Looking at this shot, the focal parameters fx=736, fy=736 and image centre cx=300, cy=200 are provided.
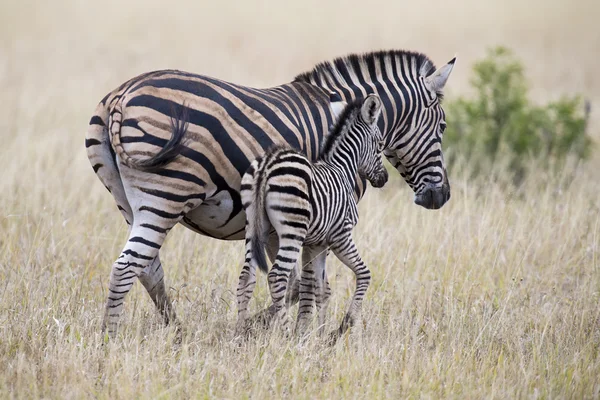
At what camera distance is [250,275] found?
552cm

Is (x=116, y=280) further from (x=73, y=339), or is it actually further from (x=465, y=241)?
(x=465, y=241)

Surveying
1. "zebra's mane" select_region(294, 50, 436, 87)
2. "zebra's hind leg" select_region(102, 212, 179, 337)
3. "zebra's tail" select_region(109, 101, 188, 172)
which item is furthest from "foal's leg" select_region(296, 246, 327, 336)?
"zebra's tail" select_region(109, 101, 188, 172)

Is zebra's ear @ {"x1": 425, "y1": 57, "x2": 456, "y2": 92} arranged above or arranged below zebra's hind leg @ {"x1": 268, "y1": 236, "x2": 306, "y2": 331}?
above

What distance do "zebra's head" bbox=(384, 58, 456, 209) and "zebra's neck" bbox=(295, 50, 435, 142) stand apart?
0.04 metres

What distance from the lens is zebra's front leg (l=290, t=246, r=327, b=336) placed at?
6.17 meters

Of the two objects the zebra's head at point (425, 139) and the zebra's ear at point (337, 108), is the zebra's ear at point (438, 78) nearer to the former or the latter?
the zebra's head at point (425, 139)

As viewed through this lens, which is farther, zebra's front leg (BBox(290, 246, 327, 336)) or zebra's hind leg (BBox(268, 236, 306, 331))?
zebra's front leg (BBox(290, 246, 327, 336))

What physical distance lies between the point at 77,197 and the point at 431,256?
4.66m

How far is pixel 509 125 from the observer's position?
1224 cm

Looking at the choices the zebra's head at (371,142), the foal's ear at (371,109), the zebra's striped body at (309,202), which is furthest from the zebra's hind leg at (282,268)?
the foal's ear at (371,109)

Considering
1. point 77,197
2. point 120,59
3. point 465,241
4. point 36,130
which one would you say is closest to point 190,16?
point 120,59

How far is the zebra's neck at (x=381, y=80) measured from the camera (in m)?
6.52

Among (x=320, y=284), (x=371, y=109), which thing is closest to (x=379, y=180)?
(x=371, y=109)

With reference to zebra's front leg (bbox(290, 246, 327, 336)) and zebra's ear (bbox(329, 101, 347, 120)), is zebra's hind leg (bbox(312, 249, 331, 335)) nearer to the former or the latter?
zebra's front leg (bbox(290, 246, 327, 336))
